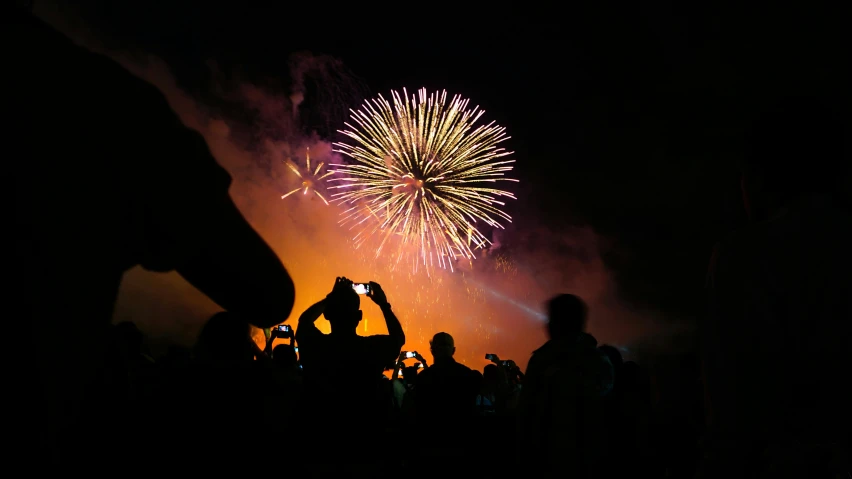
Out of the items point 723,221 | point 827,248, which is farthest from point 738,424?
point 723,221

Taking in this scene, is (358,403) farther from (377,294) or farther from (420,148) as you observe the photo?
(420,148)

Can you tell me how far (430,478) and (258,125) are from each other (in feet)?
29.0

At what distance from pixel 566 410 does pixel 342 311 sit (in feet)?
4.97

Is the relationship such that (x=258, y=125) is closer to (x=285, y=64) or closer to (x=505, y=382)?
(x=285, y=64)

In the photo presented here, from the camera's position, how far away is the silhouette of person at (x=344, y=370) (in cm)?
306

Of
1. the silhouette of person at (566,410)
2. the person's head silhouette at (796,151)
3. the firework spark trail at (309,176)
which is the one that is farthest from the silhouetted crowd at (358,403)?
the firework spark trail at (309,176)

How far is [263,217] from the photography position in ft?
34.5

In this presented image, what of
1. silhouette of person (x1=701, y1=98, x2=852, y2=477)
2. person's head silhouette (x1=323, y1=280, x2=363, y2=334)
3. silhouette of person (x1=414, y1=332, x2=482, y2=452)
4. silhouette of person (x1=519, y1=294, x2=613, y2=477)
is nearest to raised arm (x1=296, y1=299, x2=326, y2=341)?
person's head silhouette (x1=323, y1=280, x2=363, y2=334)

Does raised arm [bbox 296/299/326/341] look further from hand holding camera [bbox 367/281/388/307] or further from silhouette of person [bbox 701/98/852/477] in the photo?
silhouette of person [bbox 701/98/852/477]

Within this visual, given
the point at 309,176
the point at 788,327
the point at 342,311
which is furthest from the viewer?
the point at 309,176

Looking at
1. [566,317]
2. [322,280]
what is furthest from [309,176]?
[566,317]

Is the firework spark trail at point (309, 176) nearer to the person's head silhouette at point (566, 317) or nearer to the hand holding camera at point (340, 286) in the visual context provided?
the hand holding camera at point (340, 286)

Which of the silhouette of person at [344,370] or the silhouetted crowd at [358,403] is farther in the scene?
the silhouette of person at [344,370]

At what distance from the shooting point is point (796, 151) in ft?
4.33
